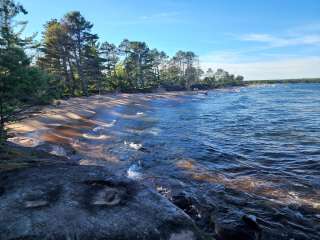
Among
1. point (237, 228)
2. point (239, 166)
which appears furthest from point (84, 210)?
point (239, 166)

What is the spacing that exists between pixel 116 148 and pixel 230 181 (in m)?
7.39

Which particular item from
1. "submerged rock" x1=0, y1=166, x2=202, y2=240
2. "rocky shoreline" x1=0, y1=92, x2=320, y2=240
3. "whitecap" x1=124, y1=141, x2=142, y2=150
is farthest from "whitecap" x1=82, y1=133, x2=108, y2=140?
"submerged rock" x1=0, y1=166, x2=202, y2=240

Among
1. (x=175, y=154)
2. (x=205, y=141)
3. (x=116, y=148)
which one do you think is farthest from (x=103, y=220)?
(x=205, y=141)

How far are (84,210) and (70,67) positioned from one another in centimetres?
5031

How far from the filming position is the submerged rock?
5.06m

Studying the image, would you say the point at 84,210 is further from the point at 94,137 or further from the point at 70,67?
the point at 70,67

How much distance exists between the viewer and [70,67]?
172ft

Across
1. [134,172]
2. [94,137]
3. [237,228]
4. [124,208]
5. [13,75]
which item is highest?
[13,75]

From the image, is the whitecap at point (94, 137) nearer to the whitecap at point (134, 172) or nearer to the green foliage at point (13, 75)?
the whitecap at point (134, 172)

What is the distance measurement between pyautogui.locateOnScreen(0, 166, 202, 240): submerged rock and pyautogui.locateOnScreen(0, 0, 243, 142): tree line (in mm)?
2993

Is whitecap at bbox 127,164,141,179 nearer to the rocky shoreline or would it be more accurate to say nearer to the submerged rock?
the rocky shoreline

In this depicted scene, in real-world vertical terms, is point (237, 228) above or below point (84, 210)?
below

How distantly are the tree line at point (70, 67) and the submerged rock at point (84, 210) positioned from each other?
2.99 meters

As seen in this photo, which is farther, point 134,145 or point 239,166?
point 134,145
